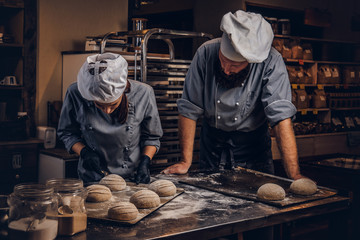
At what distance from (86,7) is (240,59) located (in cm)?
362

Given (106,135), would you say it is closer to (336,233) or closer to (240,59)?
(240,59)

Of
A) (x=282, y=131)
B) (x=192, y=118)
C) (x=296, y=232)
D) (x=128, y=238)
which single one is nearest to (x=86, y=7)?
(x=192, y=118)

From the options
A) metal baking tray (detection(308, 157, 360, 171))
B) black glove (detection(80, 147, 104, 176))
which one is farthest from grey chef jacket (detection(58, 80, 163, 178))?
metal baking tray (detection(308, 157, 360, 171))

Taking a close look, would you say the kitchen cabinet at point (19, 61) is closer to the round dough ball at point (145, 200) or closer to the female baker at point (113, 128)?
the female baker at point (113, 128)

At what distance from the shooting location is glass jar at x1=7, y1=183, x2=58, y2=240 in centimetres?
138

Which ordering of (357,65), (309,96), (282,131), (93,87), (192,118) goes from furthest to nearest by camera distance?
1. (357,65)
2. (309,96)
3. (192,118)
4. (282,131)
5. (93,87)

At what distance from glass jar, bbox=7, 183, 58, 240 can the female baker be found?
3.07 feet

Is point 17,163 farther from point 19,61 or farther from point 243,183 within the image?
point 243,183

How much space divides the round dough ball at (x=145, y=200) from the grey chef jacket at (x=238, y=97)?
0.96m

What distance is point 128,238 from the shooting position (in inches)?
58.6

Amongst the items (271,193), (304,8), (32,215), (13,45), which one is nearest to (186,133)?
(271,193)

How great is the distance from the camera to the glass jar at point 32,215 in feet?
4.51

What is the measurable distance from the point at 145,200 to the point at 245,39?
1.04 m

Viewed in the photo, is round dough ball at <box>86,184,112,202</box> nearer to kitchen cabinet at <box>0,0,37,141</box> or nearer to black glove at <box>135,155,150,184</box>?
black glove at <box>135,155,150,184</box>
